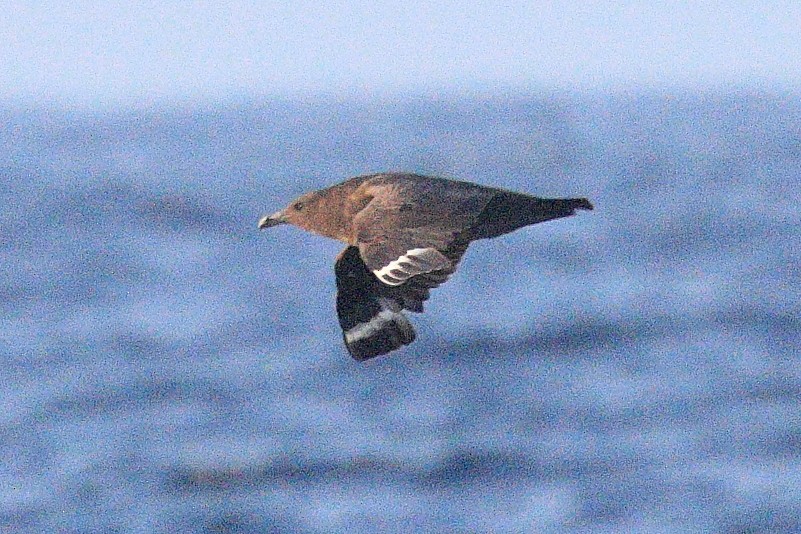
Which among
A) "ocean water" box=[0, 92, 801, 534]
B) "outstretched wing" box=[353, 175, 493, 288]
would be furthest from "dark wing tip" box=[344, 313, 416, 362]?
"ocean water" box=[0, 92, 801, 534]

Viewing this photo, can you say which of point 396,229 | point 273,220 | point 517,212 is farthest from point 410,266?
point 273,220

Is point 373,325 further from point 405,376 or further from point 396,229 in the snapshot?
point 405,376

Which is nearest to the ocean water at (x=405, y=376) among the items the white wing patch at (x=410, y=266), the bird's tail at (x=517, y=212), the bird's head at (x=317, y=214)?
the bird's head at (x=317, y=214)

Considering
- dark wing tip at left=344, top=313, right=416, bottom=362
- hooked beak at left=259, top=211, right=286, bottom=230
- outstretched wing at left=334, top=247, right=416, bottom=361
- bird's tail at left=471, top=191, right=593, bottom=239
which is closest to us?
bird's tail at left=471, top=191, right=593, bottom=239

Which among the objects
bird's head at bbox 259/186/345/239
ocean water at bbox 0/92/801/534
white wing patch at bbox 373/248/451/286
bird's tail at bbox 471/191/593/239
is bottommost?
white wing patch at bbox 373/248/451/286

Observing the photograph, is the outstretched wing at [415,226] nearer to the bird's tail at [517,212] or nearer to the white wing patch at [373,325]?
the bird's tail at [517,212]

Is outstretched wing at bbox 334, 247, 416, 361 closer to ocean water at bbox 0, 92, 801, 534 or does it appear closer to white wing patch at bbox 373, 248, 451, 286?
white wing patch at bbox 373, 248, 451, 286

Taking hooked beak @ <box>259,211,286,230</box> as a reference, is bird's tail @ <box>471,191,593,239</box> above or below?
below
